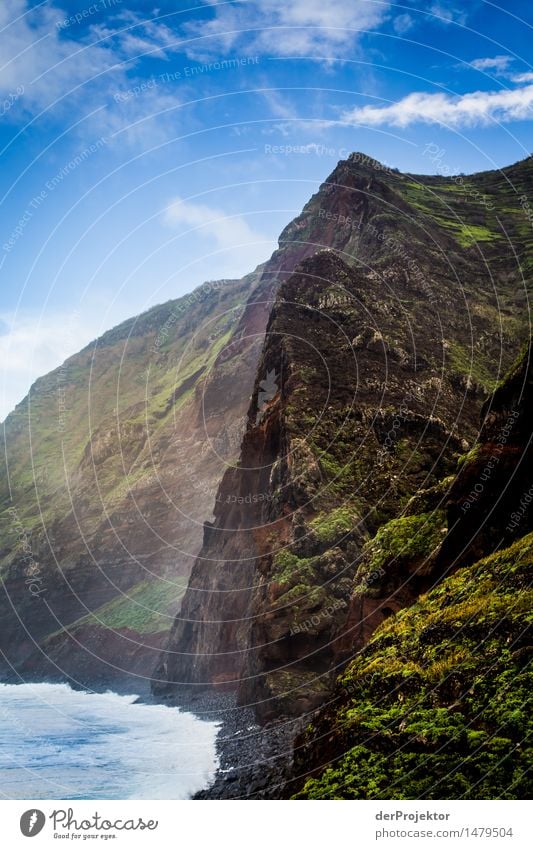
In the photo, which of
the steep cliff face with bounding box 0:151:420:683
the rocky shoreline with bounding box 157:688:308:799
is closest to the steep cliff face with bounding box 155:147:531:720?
the rocky shoreline with bounding box 157:688:308:799

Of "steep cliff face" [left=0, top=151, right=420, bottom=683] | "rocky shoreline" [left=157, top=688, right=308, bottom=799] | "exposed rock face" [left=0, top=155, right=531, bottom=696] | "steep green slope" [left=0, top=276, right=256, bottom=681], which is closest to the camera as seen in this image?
"rocky shoreline" [left=157, top=688, right=308, bottom=799]

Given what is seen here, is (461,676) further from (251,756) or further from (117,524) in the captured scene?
(117,524)

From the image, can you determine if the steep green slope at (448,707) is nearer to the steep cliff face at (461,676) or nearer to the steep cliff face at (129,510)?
the steep cliff face at (461,676)

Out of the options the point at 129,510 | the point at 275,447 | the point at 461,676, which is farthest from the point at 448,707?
the point at 129,510

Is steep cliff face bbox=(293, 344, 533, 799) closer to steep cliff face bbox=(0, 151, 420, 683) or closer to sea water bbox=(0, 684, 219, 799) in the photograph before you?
sea water bbox=(0, 684, 219, 799)

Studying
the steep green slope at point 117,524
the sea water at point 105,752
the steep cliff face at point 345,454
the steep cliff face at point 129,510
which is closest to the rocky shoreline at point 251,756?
the sea water at point 105,752
